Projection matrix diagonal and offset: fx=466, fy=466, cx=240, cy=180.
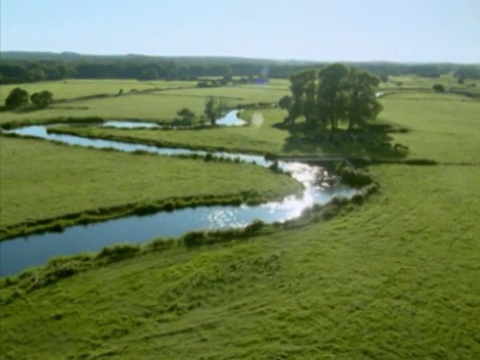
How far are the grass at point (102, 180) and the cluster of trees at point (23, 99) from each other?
41385 millimetres

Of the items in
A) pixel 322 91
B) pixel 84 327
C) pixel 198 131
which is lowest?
pixel 84 327

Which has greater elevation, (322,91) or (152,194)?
(322,91)

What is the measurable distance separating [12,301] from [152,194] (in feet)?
55.2

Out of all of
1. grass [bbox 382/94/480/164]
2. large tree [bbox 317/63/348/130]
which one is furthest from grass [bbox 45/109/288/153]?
grass [bbox 382/94/480/164]

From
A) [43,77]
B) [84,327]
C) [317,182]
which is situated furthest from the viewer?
[43,77]

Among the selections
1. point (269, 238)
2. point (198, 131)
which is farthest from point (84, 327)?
point (198, 131)

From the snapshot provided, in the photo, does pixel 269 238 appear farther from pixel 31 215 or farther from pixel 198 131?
pixel 198 131

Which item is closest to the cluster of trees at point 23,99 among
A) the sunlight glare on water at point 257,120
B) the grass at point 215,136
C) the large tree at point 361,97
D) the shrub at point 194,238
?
the grass at point 215,136

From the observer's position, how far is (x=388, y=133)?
66.6 metres

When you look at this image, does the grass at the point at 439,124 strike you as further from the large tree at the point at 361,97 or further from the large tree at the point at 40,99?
the large tree at the point at 40,99

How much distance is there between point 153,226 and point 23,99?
70.6 m

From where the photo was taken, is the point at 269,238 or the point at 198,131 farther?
the point at 198,131

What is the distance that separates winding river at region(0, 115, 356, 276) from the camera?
1091 inches

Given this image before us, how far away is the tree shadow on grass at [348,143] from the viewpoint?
174 ft
